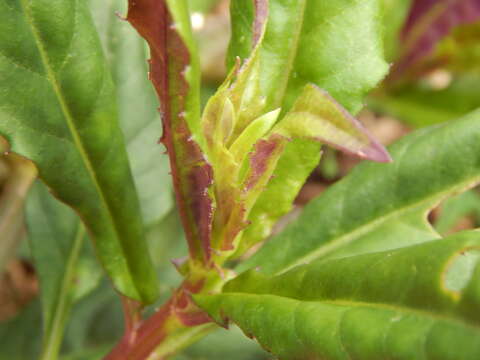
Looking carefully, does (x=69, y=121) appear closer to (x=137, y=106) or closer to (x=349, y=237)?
(x=137, y=106)

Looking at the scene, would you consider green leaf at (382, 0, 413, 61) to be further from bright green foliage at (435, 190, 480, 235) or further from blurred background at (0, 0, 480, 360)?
bright green foliage at (435, 190, 480, 235)

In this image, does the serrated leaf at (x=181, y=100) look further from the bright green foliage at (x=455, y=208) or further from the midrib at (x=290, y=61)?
the bright green foliage at (x=455, y=208)

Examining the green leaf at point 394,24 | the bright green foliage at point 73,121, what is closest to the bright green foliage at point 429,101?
the green leaf at point 394,24

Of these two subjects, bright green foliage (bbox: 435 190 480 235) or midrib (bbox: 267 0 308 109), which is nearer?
midrib (bbox: 267 0 308 109)

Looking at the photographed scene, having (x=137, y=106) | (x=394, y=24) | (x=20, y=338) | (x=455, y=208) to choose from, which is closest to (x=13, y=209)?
(x=20, y=338)

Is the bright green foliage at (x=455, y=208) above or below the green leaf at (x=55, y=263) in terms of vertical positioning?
below

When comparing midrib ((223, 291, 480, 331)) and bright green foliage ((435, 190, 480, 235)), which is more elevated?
midrib ((223, 291, 480, 331))

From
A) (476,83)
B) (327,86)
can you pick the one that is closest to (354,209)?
(327,86)

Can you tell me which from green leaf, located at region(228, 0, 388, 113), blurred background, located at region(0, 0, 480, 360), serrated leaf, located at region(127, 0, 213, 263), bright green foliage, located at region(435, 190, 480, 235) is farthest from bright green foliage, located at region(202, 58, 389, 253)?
bright green foliage, located at region(435, 190, 480, 235)

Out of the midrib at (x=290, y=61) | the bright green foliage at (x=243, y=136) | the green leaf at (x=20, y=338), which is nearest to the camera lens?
the bright green foliage at (x=243, y=136)
